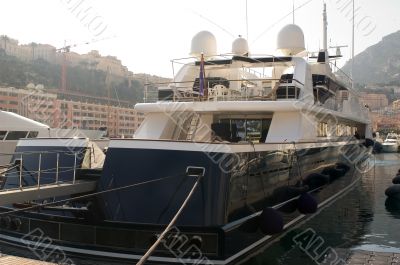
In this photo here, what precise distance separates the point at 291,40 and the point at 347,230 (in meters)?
8.31

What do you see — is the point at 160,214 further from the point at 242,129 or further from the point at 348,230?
the point at 348,230

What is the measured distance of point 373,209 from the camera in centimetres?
1711

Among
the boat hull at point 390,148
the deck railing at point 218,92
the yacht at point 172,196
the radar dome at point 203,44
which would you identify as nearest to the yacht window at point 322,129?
the deck railing at point 218,92

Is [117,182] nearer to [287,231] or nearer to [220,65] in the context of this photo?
[287,231]

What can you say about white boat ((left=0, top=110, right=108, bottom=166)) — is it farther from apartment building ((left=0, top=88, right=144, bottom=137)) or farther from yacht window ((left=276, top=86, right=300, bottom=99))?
apartment building ((left=0, top=88, right=144, bottom=137))

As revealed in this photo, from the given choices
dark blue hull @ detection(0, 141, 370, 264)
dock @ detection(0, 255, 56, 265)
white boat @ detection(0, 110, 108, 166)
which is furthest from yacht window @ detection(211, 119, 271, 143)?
white boat @ detection(0, 110, 108, 166)

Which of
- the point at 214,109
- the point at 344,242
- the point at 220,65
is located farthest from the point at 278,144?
the point at 220,65

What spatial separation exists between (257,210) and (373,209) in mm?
9584

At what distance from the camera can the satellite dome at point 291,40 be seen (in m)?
17.9

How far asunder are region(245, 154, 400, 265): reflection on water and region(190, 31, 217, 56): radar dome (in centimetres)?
789

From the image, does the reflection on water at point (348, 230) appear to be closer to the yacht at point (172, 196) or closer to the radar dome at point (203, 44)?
the yacht at point (172, 196)

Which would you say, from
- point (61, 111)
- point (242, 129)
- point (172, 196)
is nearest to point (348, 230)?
point (242, 129)

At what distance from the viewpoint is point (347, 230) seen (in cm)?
1323

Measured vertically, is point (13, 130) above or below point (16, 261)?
above
